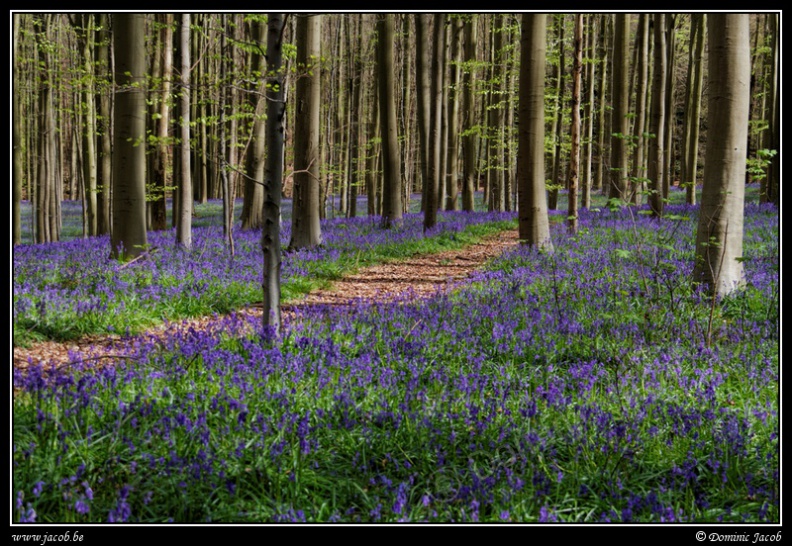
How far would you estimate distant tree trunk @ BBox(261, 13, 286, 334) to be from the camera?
5473mm

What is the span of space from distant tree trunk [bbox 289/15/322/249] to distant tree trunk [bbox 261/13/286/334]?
6.49 m

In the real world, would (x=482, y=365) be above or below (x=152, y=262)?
below

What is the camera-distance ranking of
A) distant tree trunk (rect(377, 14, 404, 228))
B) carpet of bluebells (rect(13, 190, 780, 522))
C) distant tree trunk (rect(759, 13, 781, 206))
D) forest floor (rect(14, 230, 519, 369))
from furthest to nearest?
distant tree trunk (rect(759, 13, 781, 206)) < distant tree trunk (rect(377, 14, 404, 228)) < forest floor (rect(14, 230, 519, 369)) < carpet of bluebells (rect(13, 190, 780, 522))

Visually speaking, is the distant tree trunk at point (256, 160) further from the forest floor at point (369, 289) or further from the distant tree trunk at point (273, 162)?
the distant tree trunk at point (273, 162)

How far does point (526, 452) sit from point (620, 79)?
57.6 feet

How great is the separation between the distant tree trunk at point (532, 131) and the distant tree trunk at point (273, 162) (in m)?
7.55

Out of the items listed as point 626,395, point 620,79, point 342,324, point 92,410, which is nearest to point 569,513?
point 626,395

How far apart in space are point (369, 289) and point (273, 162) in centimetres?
478

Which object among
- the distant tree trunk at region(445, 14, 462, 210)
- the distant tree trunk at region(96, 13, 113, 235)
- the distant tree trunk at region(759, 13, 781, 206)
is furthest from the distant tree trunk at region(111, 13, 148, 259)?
the distant tree trunk at region(759, 13, 781, 206)

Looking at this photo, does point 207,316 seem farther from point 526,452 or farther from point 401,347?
point 526,452

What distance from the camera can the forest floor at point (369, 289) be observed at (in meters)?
5.77

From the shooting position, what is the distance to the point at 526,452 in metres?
3.70

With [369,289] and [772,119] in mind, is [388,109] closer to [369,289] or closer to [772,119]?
[369,289]

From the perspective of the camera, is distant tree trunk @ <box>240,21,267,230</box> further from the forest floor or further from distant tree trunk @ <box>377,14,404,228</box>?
the forest floor
